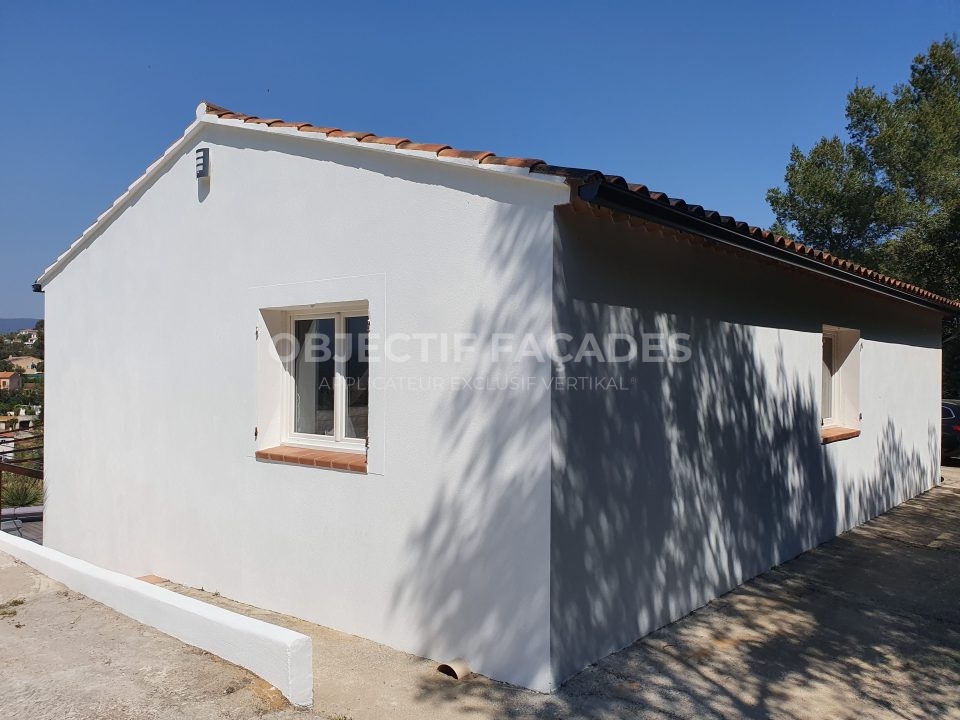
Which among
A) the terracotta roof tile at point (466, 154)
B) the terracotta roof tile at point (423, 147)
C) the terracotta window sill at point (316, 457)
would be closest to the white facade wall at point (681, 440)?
the terracotta roof tile at point (466, 154)

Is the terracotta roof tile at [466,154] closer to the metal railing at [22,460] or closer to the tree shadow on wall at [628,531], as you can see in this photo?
the tree shadow on wall at [628,531]

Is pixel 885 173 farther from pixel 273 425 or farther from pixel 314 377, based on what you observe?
pixel 273 425

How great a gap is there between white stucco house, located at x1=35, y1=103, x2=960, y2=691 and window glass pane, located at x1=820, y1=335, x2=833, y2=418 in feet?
3.07

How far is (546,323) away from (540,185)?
859mm

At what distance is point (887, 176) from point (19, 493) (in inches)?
1171

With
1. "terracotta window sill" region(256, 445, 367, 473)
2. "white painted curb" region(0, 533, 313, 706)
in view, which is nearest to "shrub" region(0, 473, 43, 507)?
"white painted curb" region(0, 533, 313, 706)

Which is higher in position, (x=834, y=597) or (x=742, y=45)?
(x=742, y=45)

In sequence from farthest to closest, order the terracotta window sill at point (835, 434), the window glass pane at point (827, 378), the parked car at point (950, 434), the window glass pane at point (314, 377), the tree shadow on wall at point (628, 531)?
1. the parked car at point (950, 434)
2. the window glass pane at point (827, 378)
3. the terracotta window sill at point (835, 434)
4. the window glass pane at point (314, 377)
5. the tree shadow on wall at point (628, 531)

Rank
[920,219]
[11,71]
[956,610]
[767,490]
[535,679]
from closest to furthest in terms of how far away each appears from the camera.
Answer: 1. [535,679]
2. [956,610]
3. [767,490]
4. [11,71]
5. [920,219]

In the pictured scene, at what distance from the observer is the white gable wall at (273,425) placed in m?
4.38

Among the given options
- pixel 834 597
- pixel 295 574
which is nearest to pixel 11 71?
pixel 295 574

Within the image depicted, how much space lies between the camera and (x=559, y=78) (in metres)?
13.1

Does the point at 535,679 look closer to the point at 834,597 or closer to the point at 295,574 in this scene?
the point at 295,574

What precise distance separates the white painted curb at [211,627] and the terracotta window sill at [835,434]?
261 inches
